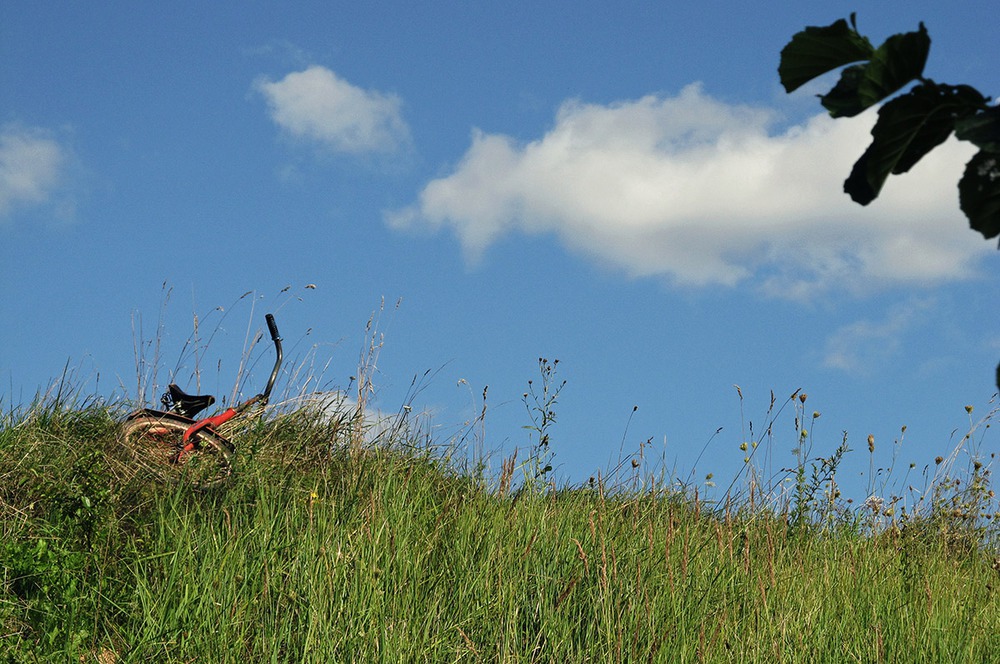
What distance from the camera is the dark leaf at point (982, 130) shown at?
1250 mm

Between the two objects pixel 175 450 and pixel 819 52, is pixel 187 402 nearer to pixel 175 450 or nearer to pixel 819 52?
pixel 175 450

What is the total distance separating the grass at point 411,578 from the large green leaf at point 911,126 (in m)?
2.03

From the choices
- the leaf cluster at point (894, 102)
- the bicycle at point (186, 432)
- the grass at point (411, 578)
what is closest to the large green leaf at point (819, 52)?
the leaf cluster at point (894, 102)

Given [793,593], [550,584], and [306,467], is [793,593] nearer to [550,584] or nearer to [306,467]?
[550,584]

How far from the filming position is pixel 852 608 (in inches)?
196

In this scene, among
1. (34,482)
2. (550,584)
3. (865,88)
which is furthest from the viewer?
(34,482)

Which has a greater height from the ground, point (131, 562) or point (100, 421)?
point (100, 421)

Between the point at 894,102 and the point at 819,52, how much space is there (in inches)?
5.9

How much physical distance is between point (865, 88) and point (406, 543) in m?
3.73

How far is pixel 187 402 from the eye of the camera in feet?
23.8

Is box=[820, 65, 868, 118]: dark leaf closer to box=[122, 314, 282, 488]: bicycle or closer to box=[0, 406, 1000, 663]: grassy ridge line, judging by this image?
box=[0, 406, 1000, 663]: grassy ridge line

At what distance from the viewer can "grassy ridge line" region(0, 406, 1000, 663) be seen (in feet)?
12.9

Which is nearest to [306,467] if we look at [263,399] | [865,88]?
[263,399]

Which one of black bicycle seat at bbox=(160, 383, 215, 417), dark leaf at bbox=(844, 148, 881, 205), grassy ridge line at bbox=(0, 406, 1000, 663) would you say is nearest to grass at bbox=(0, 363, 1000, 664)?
grassy ridge line at bbox=(0, 406, 1000, 663)
